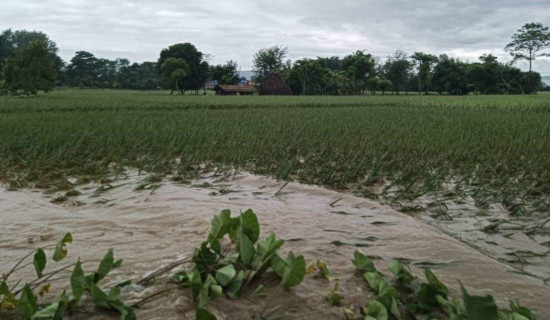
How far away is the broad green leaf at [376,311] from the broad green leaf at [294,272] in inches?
9.1

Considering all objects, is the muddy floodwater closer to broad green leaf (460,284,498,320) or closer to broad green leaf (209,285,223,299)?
broad green leaf (209,285,223,299)

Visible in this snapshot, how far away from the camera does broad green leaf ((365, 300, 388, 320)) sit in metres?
1.33

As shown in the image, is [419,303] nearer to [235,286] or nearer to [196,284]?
[235,286]

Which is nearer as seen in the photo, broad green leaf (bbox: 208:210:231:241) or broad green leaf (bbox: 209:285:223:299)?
broad green leaf (bbox: 209:285:223:299)

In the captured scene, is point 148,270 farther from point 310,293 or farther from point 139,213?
point 139,213

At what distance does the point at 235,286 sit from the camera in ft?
4.72

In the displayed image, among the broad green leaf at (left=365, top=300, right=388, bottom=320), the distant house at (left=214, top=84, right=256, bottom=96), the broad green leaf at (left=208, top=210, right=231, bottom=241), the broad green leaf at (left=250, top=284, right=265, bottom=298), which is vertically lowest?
the broad green leaf at (left=365, top=300, right=388, bottom=320)

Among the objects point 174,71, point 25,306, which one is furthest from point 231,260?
point 174,71

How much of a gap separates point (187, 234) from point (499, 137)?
6.18 meters

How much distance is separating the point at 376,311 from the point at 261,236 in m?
0.97

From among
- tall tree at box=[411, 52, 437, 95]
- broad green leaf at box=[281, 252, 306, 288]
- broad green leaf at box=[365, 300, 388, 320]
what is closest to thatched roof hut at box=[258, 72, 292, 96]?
tall tree at box=[411, 52, 437, 95]

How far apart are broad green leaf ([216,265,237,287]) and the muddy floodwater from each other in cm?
6

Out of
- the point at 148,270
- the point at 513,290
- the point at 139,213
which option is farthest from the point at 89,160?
the point at 513,290

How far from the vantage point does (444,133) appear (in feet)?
24.4
